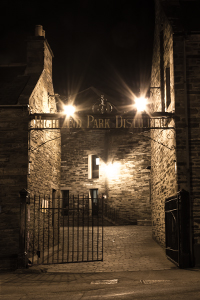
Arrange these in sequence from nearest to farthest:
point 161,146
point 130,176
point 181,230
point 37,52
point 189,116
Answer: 1. point 181,230
2. point 189,116
3. point 161,146
4. point 37,52
5. point 130,176

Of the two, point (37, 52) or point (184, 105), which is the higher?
point (37, 52)

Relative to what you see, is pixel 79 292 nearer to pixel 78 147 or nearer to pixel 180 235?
pixel 180 235

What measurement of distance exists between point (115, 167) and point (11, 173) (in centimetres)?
1469

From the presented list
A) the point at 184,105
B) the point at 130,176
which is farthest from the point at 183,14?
the point at 130,176

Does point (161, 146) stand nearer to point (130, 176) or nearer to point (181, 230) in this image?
point (181, 230)

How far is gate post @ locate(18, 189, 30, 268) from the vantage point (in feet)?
34.0

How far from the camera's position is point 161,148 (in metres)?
13.5

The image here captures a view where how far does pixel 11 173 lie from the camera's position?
38.6ft

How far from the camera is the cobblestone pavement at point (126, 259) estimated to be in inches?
404

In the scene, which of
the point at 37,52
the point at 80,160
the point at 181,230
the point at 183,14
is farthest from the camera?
the point at 80,160

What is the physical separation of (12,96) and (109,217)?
14.3 meters

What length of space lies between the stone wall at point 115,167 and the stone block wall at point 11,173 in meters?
12.4

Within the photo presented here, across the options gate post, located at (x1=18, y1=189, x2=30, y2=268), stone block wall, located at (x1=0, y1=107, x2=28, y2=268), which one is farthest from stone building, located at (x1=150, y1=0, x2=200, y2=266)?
stone block wall, located at (x1=0, y1=107, x2=28, y2=268)

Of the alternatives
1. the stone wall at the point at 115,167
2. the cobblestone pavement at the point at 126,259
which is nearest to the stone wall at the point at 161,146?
the cobblestone pavement at the point at 126,259
